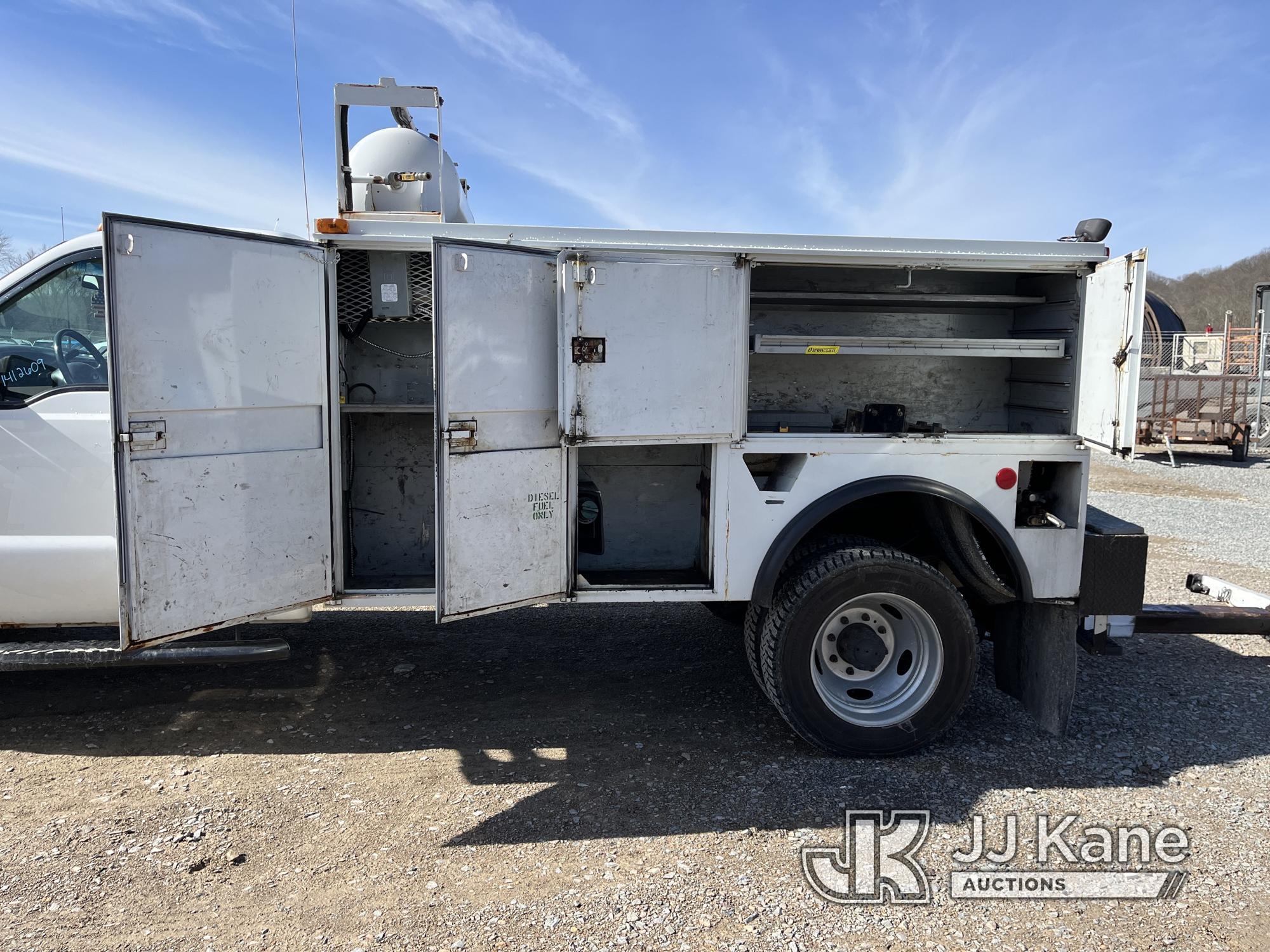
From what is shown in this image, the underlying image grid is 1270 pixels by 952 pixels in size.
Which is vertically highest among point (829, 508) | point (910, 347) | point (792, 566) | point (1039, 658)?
point (910, 347)

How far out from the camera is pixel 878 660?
4.14 m

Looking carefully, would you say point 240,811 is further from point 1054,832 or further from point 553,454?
point 1054,832

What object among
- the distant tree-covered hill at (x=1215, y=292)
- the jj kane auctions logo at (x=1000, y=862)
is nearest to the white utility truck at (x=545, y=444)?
the jj kane auctions logo at (x=1000, y=862)

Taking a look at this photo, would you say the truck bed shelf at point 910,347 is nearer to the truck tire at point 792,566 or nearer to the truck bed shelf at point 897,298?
the truck bed shelf at point 897,298

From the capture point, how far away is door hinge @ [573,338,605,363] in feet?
12.2

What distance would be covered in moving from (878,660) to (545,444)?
1.86 m

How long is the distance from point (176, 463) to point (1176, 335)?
59.9 feet

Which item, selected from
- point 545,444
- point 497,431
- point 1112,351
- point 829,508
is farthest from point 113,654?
point 1112,351

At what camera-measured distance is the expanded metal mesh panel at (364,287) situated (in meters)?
4.35

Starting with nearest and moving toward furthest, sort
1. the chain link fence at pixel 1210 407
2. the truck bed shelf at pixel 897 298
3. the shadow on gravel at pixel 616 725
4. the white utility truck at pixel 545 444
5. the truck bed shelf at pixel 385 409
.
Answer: the white utility truck at pixel 545 444
the shadow on gravel at pixel 616 725
the truck bed shelf at pixel 385 409
the truck bed shelf at pixel 897 298
the chain link fence at pixel 1210 407

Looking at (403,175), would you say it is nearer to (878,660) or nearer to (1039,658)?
(878,660)

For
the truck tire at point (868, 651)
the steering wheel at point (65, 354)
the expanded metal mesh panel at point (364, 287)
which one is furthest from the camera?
the expanded metal mesh panel at point (364, 287)

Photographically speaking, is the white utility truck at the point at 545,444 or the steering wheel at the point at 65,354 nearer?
the white utility truck at the point at 545,444

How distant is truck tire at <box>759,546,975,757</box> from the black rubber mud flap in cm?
49
